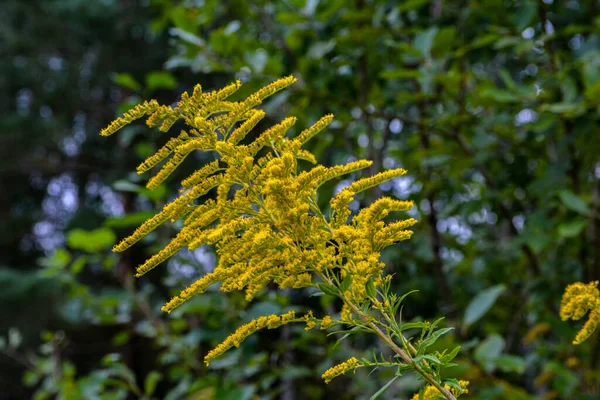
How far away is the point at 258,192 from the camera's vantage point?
106 centimetres

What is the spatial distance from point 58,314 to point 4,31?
22.8ft

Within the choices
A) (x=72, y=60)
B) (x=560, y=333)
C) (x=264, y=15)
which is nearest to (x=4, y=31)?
(x=72, y=60)

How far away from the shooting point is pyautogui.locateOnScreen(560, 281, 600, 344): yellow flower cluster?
1.06 m

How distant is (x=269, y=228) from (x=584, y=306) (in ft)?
2.07

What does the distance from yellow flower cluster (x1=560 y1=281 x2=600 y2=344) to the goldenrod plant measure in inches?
10.6

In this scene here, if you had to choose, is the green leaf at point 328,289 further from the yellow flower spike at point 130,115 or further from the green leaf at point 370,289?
the yellow flower spike at point 130,115

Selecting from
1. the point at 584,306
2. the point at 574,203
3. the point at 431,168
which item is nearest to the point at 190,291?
the point at 584,306

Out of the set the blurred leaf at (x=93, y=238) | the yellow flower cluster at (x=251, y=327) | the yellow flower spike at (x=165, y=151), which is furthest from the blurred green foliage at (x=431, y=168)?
the yellow flower spike at (x=165, y=151)

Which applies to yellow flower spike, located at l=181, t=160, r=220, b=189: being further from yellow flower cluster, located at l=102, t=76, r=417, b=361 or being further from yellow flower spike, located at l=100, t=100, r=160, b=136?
yellow flower spike, located at l=100, t=100, r=160, b=136

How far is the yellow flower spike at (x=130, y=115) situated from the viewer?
0.99 meters

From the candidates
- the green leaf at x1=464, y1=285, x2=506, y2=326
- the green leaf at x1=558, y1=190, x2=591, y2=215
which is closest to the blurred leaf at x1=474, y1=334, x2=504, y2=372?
the green leaf at x1=464, y1=285, x2=506, y2=326

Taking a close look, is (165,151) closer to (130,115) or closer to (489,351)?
(130,115)

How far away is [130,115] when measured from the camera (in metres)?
1.01

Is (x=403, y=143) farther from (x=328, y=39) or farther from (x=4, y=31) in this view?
(x=4, y=31)
